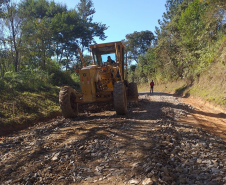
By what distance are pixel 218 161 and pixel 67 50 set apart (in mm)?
23125

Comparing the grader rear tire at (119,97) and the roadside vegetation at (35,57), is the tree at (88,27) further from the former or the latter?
the grader rear tire at (119,97)

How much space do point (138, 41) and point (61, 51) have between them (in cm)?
2970

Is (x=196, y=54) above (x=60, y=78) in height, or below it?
above

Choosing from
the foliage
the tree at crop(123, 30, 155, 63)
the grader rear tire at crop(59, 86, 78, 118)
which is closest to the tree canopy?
the grader rear tire at crop(59, 86, 78, 118)

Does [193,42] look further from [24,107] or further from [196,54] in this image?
[24,107]

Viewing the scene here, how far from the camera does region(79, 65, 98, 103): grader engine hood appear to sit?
7.00 meters

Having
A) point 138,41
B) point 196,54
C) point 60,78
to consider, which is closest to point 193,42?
point 196,54

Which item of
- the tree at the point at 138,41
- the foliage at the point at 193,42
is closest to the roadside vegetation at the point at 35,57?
the foliage at the point at 193,42

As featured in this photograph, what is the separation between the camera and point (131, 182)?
2.64 meters

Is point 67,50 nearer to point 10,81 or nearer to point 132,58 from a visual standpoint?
point 10,81

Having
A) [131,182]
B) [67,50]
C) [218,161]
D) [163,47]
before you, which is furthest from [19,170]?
[163,47]

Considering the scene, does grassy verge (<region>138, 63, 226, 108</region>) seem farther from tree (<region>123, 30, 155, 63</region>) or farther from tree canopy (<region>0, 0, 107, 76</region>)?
tree (<region>123, 30, 155, 63</region>)

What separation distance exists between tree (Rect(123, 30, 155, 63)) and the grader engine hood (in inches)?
1684

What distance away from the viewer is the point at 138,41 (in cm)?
4897
